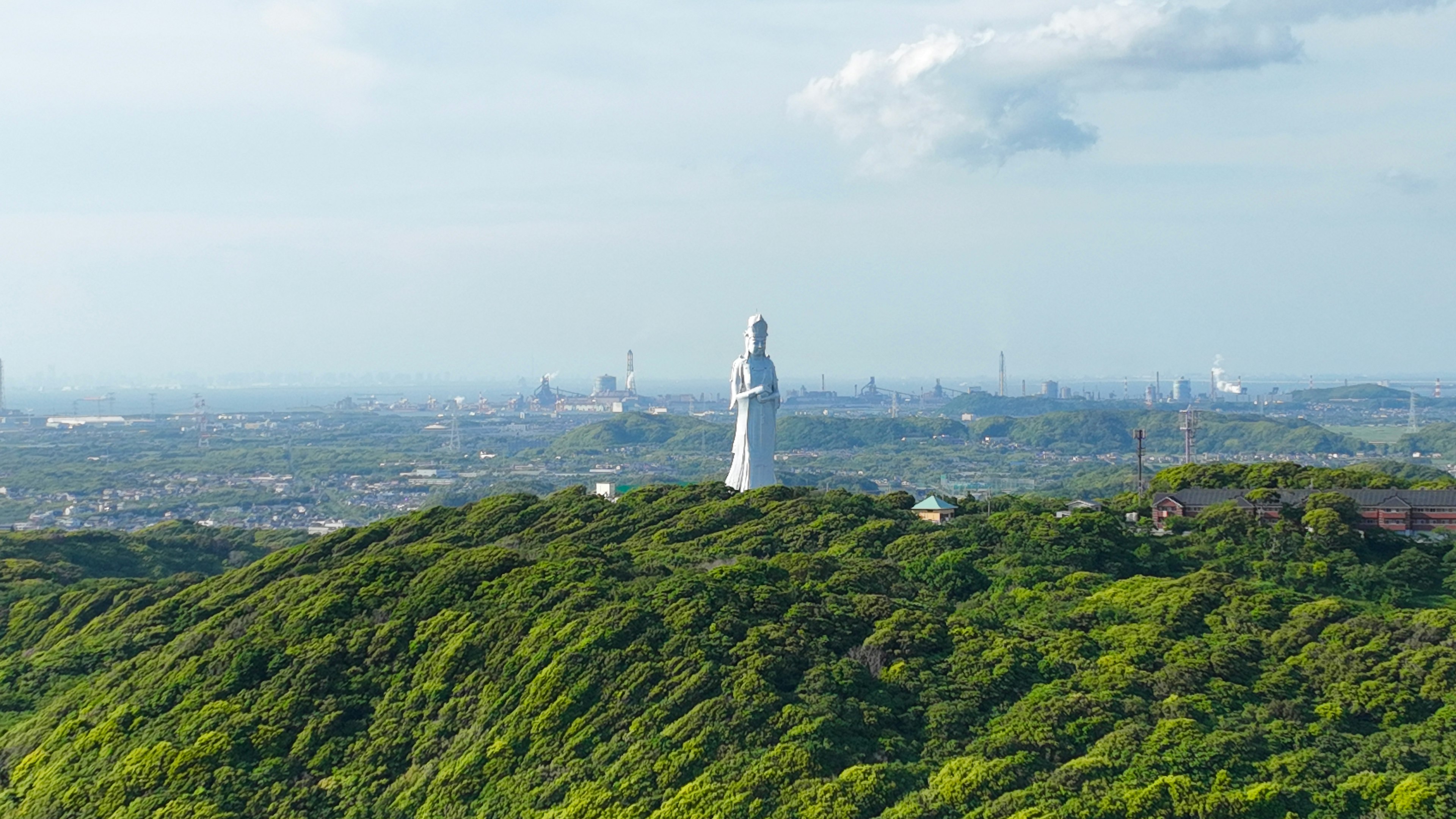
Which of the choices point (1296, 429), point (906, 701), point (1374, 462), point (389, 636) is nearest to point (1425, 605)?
point (906, 701)

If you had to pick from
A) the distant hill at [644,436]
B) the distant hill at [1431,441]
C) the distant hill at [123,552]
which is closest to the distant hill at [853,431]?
the distant hill at [644,436]

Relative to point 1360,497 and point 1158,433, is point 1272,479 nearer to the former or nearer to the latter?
point 1360,497

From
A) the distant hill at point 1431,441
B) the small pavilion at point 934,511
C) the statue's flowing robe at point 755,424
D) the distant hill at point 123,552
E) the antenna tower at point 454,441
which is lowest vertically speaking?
the distant hill at point 1431,441

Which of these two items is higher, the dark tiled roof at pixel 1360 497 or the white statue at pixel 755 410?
the white statue at pixel 755 410

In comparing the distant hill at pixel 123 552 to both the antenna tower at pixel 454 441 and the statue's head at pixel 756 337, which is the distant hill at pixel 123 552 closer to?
the statue's head at pixel 756 337

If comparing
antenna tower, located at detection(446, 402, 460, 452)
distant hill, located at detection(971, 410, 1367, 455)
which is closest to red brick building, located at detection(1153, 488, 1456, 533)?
distant hill, located at detection(971, 410, 1367, 455)

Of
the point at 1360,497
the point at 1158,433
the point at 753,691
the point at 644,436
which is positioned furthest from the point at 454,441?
the point at 753,691

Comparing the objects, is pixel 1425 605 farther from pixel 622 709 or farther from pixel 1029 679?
pixel 622 709
